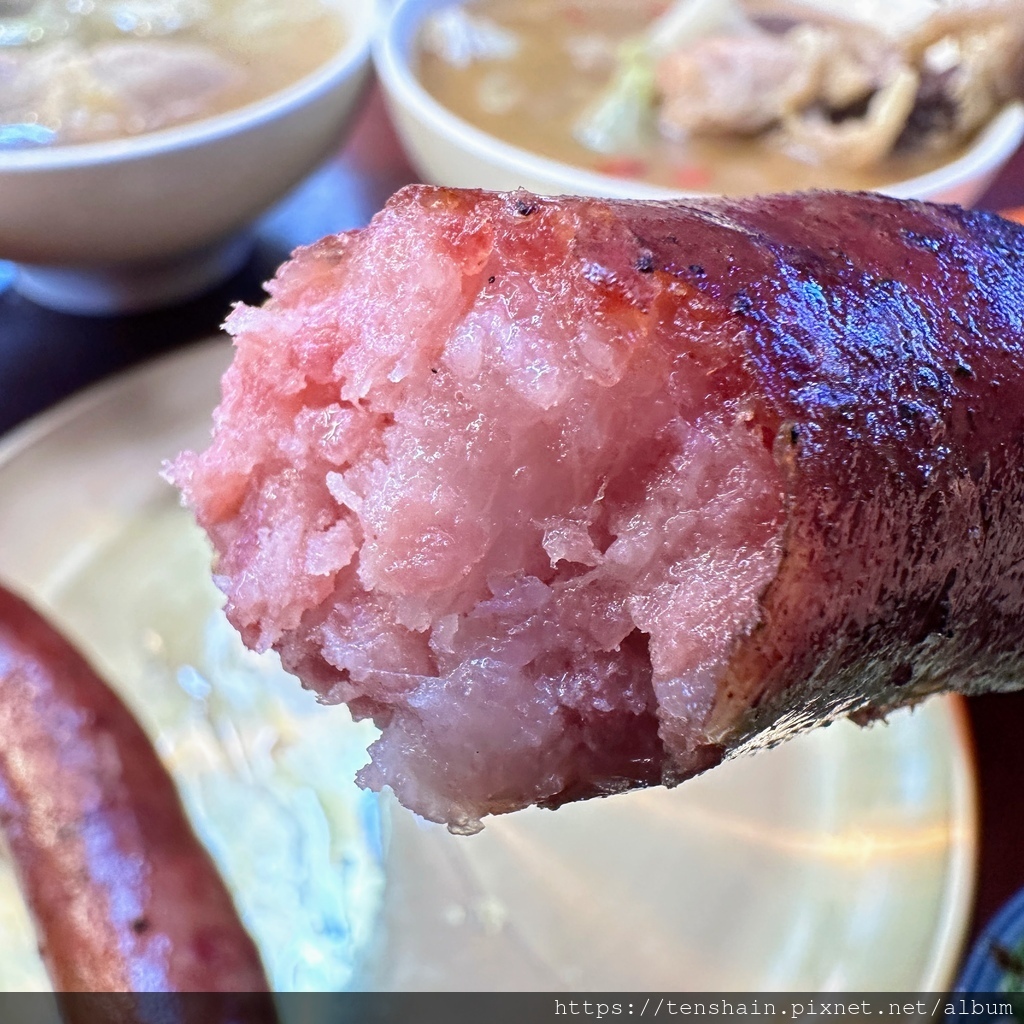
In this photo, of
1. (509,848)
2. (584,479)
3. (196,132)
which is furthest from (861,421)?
(196,132)

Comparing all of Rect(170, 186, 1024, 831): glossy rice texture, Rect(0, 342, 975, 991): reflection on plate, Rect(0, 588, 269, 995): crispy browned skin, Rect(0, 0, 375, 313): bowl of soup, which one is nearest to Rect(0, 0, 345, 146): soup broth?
Rect(0, 0, 375, 313): bowl of soup

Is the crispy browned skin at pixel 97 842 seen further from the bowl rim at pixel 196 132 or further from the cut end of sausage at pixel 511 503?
the bowl rim at pixel 196 132

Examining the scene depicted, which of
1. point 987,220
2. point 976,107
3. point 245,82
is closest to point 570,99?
point 245,82

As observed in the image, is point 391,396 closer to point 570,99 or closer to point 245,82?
point 245,82

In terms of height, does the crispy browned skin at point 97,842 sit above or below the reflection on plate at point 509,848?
above

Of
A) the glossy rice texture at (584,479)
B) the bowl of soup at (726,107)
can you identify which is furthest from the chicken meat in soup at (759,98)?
the glossy rice texture at (584,479)

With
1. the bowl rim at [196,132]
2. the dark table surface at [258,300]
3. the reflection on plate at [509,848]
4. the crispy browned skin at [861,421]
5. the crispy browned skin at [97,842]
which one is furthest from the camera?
the bowl rim at [196,132]
